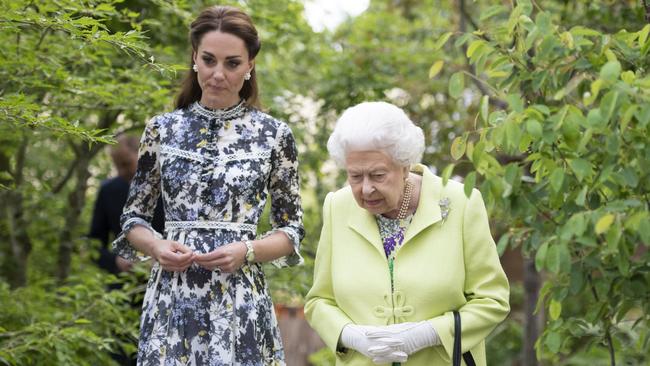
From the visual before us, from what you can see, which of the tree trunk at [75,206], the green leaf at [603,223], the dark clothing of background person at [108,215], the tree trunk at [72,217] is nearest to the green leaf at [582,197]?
the green leaf at [603,223]

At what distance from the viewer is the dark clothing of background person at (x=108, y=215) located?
6.86m

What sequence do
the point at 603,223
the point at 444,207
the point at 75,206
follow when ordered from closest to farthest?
1. the point at 603,223
2. the point at 444,207
3. the point at 75,206

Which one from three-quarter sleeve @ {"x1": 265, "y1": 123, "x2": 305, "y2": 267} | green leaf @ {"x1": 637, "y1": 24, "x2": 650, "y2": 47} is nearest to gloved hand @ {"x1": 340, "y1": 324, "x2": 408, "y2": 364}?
three-quarter sleeve @ {"x1": 265, "y1": 123, "x2": 305, "y2": 267}

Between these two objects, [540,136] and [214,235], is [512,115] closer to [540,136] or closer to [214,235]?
[540,136]

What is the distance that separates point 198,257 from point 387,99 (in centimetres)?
446

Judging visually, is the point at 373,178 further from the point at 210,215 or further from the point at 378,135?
the point at 210,215

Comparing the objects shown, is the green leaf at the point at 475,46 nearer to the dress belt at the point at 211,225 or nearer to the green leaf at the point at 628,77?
the green leaf at the point at 628,77

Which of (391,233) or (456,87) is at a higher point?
(456,87)

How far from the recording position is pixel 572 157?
11.5 feet

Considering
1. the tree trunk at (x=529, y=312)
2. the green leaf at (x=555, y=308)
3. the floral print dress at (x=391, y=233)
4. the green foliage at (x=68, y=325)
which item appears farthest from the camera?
the tree trunk at (x=529, y=312)

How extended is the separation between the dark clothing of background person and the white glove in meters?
3.28

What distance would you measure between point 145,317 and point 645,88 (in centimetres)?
197

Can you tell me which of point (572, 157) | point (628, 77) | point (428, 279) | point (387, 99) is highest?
point (387, 99)

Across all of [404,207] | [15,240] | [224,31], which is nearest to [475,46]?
[404,207]
